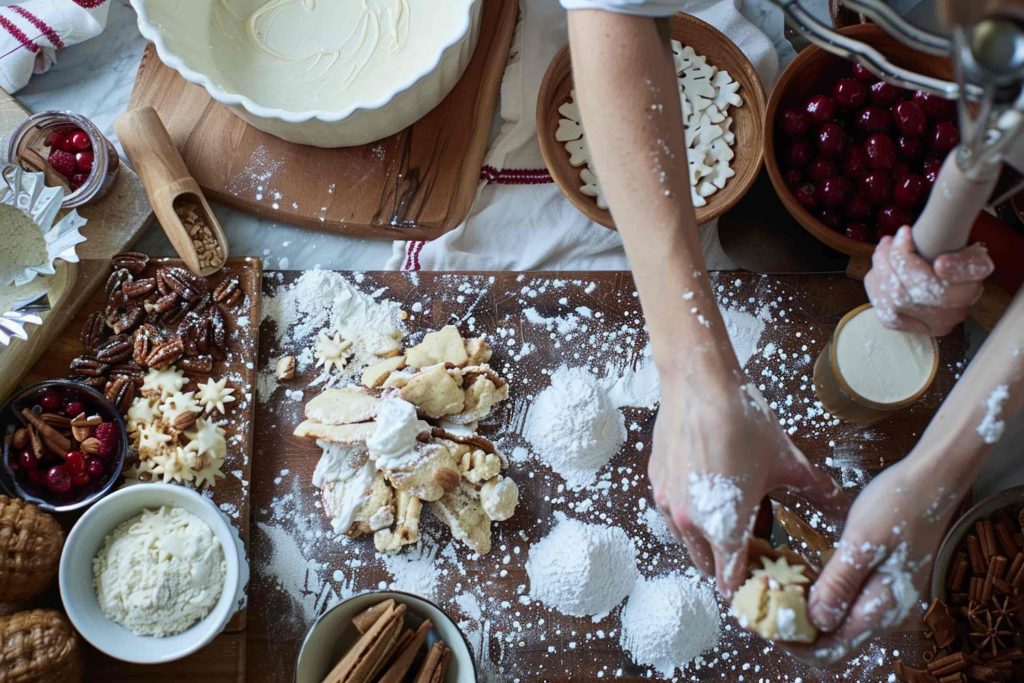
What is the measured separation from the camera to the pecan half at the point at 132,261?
1.35 metres

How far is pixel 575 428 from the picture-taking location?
127cm

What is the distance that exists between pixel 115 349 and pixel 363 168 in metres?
0.47

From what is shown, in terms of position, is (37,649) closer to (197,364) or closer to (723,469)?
(197,364)

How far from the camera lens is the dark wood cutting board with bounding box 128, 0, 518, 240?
1405 millimetres

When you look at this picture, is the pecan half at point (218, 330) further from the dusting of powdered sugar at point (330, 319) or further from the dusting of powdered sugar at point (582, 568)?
the dusting of powdered sugar at point (582, 568)

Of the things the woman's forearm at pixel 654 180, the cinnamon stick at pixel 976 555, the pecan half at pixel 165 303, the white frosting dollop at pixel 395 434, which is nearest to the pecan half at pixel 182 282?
the pecan half at pixel 165 303

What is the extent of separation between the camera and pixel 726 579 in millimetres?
913

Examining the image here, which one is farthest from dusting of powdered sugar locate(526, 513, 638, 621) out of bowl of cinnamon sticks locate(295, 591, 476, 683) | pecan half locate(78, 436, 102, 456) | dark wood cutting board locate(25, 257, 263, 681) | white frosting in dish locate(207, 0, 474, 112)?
white frosting in dish locate(207, 0, 474, 112)

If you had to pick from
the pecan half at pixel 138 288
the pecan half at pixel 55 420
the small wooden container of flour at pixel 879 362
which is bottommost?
the small wooden container of flour at pixel 879 362

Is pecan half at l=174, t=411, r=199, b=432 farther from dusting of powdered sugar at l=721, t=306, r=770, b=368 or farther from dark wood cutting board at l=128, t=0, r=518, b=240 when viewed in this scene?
dusting of powdered sugar at l=721, t=306, r=770, b=368

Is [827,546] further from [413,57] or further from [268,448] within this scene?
[413,57]

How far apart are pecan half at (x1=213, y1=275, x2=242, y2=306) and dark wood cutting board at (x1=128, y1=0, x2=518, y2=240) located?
0.13 metres

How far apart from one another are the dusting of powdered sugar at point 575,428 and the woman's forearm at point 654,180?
333 millimetres

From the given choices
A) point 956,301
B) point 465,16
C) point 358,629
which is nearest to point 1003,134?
point 956,301
